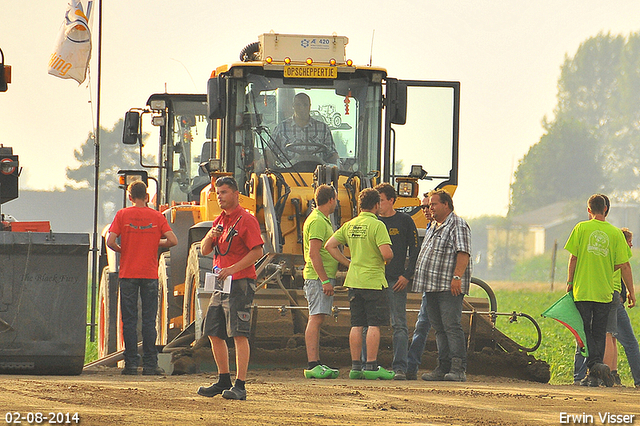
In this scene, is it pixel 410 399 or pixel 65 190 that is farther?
pixel 65 190

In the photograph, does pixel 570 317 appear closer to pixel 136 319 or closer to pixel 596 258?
pixel 596 258

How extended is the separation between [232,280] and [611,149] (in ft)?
330

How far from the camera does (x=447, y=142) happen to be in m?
12.7

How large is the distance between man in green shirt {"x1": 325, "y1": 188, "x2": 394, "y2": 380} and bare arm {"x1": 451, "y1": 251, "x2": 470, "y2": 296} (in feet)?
2.02

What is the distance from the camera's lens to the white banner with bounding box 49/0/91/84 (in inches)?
647

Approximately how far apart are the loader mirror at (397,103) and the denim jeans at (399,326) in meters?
2.20

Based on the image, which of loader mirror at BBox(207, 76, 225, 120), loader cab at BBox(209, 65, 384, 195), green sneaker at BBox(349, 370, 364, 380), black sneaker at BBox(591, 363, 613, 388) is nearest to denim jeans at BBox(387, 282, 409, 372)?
green sneaker at BBox(349, 370, 364, 380)

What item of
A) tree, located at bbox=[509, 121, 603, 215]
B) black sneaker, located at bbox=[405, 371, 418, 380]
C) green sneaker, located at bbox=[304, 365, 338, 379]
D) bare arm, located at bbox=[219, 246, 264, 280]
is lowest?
black sneaker, located at bbox=[405, 371, 418, 380]

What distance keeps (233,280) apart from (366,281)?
2.03 meters

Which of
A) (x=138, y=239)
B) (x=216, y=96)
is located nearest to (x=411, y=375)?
(x=138, y=239)

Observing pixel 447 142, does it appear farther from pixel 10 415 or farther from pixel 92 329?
pixel 10 415

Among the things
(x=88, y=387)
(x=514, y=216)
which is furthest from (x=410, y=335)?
(x=514, y=216)

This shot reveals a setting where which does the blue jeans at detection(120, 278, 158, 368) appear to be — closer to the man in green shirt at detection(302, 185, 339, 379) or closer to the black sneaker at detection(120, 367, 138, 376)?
the black sneaker at detection(120, 367, 138, 376)

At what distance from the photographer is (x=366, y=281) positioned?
10.5 m
